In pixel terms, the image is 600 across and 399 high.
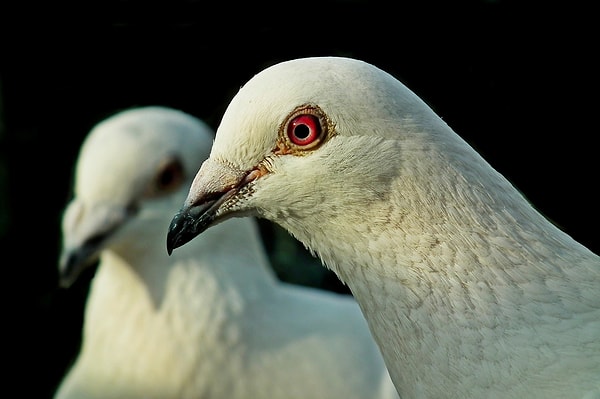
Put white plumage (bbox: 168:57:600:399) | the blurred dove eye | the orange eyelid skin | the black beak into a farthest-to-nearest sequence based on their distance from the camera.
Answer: the blurred dove eye < the black beak < the orange eyelid skin < white plumage (bbox: 168:57:600:399)

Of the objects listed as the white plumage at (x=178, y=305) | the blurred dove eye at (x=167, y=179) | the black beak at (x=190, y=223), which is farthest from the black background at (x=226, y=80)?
the black beak at (x=190, y=223)

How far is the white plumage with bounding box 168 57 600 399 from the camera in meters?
2.44

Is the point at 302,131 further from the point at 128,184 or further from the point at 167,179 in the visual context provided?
the point at 167,179

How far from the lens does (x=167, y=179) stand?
5152 mm

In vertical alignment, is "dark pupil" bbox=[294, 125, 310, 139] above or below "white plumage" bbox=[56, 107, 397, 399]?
above

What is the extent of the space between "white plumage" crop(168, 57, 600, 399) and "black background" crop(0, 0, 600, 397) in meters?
5.63

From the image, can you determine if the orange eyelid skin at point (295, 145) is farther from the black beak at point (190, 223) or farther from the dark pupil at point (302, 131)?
the black beak at point (190, 223)

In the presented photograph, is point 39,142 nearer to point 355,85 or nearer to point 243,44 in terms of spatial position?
point 243,44

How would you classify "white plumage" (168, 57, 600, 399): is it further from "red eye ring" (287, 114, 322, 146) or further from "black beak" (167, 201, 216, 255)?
"black beak" (167, 201, 216, 255)

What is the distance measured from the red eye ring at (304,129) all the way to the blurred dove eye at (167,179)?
8.48ft

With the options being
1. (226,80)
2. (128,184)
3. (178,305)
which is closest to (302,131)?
(128,184)

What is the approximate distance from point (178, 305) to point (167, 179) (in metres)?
0.67

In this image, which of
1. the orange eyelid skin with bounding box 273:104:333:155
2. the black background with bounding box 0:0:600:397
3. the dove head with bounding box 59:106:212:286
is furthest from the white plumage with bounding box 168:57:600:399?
the black background with bounding box 0:0:600:397

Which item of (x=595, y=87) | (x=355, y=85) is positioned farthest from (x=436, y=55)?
(x=355, y=85)
